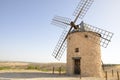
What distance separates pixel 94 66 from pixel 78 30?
5.04 meters

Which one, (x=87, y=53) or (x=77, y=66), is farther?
(x=77, y=66)

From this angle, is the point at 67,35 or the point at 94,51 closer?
the point at 94,51

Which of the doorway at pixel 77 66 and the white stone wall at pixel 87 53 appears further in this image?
the doorway at pixel 77 66

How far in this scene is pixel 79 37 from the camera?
75.0 feet

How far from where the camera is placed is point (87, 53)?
2214cm

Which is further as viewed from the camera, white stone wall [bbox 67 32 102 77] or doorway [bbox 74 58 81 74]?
doorway [bbox 74 58 81 74]

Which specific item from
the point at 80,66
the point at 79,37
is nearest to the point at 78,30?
the point at 79,37

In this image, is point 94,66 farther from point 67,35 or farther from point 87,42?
point 67,35

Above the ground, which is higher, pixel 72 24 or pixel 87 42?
pixel 72 24

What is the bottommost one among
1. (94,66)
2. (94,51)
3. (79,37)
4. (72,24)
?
(94,66)

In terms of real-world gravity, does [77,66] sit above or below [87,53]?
below

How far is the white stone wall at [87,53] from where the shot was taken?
71.9 feet

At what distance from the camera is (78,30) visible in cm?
2330

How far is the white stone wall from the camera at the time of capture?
2191 centimetres
